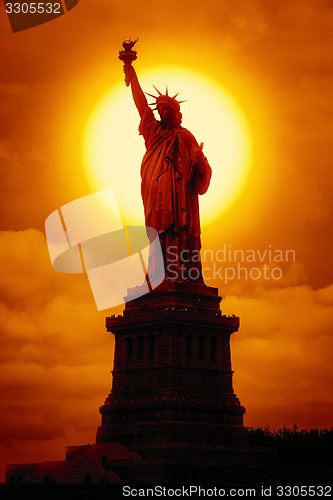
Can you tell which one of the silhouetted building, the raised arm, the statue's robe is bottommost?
the silhouetted building

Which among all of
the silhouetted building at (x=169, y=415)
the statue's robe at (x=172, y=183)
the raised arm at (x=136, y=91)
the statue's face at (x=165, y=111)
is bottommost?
the silhouetted building at (x=169, y=415)

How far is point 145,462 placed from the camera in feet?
146

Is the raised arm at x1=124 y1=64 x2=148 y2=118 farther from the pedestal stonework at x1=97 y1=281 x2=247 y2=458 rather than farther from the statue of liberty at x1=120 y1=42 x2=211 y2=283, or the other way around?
the pedestal stonework at x1=97 y1=281 x2=247 y2=458

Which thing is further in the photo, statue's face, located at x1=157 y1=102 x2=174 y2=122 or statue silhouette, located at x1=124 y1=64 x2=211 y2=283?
statue's face, located at x1=157 y1=102 x2=174 y2=122

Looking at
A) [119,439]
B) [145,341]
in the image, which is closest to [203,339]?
[145,341]

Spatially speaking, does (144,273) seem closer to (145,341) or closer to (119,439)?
(145,341)

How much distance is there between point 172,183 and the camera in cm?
5175

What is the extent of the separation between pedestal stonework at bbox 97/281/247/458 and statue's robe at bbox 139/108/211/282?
275 cm

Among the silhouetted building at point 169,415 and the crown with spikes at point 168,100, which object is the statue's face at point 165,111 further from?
the silhouetted building at point 169,415

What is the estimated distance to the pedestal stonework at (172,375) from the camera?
47.2 meters

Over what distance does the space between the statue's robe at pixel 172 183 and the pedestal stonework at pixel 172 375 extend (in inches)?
108

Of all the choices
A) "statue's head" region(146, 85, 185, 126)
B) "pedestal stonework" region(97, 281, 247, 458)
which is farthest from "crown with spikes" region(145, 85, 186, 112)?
"pedestal stonework" region(97, 281, 247, 458)

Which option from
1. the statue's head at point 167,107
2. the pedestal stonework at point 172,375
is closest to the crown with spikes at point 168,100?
the statue's head at point 167,107

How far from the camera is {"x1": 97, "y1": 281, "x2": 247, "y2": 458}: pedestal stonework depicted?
4719cm
